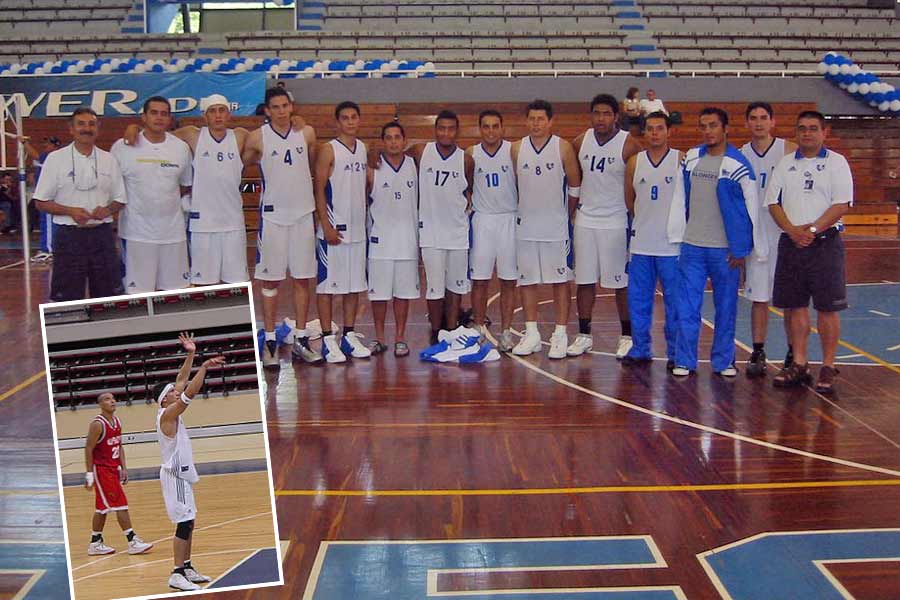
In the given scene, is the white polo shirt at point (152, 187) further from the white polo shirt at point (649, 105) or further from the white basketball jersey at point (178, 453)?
the white polo shirt at point (649, 105)

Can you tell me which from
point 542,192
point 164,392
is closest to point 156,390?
point 164,392

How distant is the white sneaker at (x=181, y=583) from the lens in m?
1.72

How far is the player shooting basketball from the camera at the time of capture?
1.73 meters

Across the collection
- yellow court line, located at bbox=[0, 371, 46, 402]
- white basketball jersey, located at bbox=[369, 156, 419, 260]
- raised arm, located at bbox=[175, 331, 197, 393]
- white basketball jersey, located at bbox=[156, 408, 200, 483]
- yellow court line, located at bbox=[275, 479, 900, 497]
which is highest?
white basketball jersey, located at bbox=[369, 156, 419, 260]

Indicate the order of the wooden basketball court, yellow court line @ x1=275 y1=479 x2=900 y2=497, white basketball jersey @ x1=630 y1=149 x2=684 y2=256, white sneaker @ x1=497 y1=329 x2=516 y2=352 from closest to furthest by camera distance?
1. the wooden basketball court
2. yellow court line @ x1=275 y1=479 x2=900 y2=497
3. white basketball jersey @ x1=630 y1=149 x2=684 y2=256
4. white sneaker @ x1=497 y1=329 x2=516 y2=352

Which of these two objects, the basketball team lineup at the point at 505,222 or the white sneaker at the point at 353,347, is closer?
the basketball team lineup at the point at 505,222

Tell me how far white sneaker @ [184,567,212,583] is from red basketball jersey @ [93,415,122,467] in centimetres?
24

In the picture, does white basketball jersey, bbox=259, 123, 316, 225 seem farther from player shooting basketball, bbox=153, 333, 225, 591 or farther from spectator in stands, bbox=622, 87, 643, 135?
spectator in stands, bbox=622, 87, 643, 135

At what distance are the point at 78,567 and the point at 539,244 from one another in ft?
18.1

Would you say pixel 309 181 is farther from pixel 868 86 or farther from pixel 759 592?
pixel 868 86

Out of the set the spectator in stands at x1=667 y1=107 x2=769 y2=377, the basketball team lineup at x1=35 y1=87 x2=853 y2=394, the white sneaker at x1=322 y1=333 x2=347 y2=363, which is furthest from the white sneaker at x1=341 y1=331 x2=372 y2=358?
the spectator in stands at x1=667 y1=107 x2=769 y2=377

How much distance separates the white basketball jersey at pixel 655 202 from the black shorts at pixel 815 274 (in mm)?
784

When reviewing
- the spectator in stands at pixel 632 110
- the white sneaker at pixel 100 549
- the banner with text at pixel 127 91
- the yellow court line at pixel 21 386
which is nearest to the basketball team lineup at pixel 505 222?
the yellow court line at pixel 21 386

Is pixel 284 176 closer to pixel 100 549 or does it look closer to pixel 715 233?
pixel 715 233
